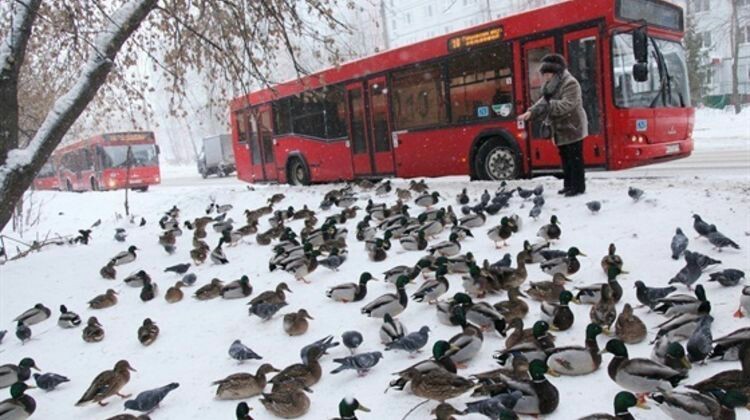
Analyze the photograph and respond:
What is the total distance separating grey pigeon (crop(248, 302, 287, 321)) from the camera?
6.07 meters

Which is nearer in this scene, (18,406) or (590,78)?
(18,406)

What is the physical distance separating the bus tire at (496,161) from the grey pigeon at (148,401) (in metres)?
8.63

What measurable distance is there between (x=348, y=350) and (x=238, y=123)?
55.8 ft

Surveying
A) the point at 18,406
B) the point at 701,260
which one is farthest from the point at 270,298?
the point at 701,260

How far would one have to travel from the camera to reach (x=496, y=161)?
470 inches

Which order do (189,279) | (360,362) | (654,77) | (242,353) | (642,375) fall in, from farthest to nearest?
(654,77), (189,279), (242,353), (360,362), (642,375)

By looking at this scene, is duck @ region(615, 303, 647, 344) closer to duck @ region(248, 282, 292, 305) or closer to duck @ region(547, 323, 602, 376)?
duck @ region(547, 323, 602, 376)

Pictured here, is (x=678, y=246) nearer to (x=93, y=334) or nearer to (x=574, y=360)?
(x=574, y=360)

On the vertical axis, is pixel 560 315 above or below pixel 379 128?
below

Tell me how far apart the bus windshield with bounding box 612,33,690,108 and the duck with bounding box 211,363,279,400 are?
8377 millimetres

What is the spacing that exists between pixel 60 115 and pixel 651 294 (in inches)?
273

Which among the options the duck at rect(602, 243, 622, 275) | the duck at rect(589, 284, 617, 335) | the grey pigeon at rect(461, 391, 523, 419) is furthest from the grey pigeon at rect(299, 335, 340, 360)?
the duck at rect(602, 243, 622, 275)

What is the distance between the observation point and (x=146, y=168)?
104 feet

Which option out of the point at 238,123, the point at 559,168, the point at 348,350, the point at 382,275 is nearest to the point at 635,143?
the point at 559,168
